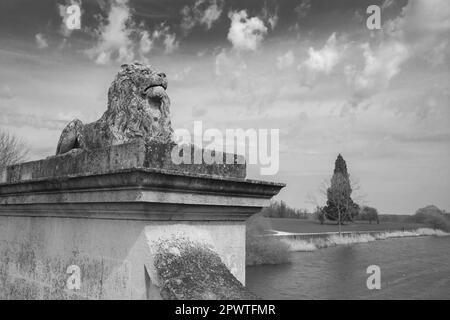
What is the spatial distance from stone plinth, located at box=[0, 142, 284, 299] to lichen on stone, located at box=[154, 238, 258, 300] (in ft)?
0.08

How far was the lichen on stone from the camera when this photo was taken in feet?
7.48

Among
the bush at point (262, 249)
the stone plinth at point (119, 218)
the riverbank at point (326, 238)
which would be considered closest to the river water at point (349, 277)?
the bush at point (262, 249)

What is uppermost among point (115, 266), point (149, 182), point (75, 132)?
point (75, 132)

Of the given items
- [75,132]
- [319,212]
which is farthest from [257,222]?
[319,212]

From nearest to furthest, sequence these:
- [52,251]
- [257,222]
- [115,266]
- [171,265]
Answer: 1. [171,265]
2. [115,266]
3. [52,251]
4. [257,222]

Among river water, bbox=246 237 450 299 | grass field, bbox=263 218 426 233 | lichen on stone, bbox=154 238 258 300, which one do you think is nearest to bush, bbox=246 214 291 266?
river water, bbox=246 237 450 299

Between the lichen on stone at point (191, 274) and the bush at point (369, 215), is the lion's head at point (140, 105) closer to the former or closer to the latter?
the lichen on stone at point (191, 274)

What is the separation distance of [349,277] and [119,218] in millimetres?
26276
